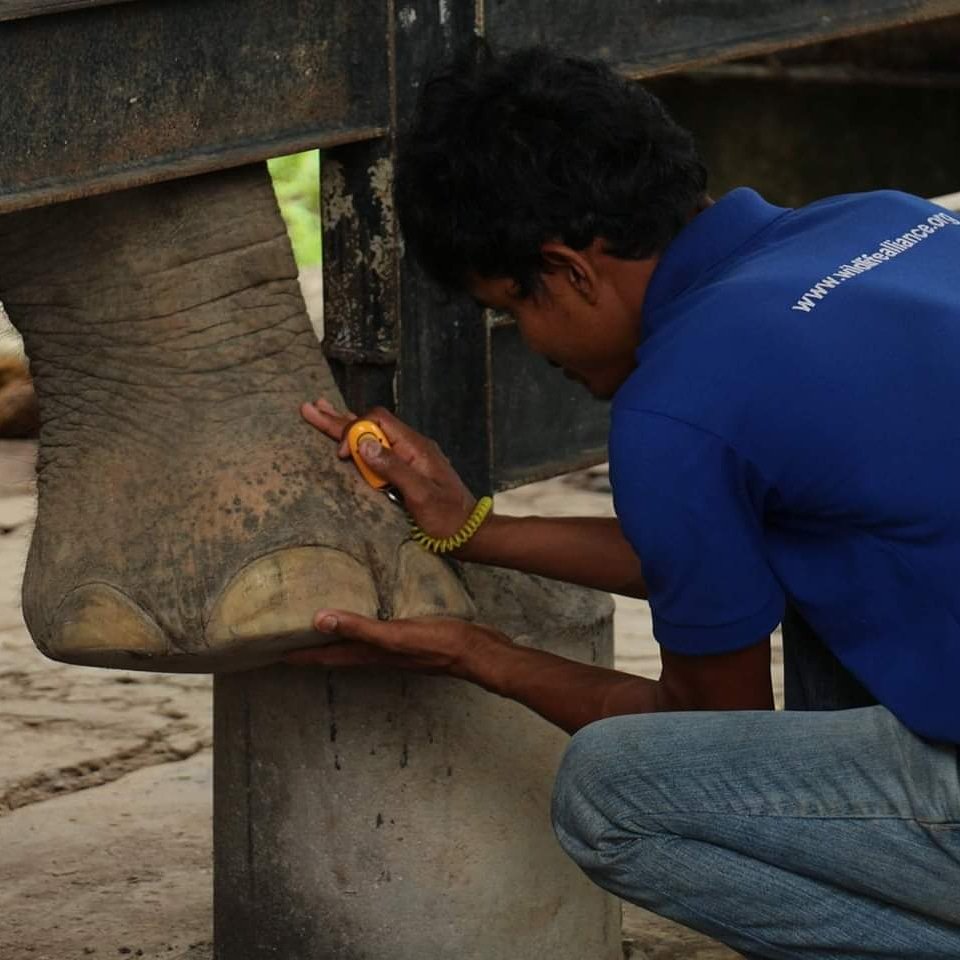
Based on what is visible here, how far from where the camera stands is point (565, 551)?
112 inches

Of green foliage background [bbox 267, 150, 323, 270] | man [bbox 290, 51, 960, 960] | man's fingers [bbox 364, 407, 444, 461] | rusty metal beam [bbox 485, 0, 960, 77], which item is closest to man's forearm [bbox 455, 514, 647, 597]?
man's fingers [bbox 364, 407, 444, 461]

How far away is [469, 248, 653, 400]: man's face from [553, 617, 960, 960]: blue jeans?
1.32ft

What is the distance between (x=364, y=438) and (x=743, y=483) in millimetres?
616

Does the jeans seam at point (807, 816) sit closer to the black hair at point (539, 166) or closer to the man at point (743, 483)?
the man at point (743, 483)

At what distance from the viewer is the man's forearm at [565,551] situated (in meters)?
2.79

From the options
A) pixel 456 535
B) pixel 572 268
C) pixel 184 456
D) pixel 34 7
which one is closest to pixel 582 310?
pixel 572 268

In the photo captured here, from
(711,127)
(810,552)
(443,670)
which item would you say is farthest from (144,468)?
(711,127)

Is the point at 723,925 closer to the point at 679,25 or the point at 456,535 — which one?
the point at 456,535

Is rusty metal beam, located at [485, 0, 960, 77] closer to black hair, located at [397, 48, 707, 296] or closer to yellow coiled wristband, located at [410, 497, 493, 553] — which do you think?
black hair, located at [397, 48, 707, 296]

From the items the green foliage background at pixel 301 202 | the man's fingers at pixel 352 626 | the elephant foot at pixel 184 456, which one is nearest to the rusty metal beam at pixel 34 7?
the elephant foot at pixel 184 456

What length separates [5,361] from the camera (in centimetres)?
646

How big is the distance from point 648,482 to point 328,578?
0.53m

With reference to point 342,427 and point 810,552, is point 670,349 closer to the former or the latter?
point 810,552

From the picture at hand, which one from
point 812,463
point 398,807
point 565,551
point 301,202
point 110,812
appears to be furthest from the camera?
point 301,202
